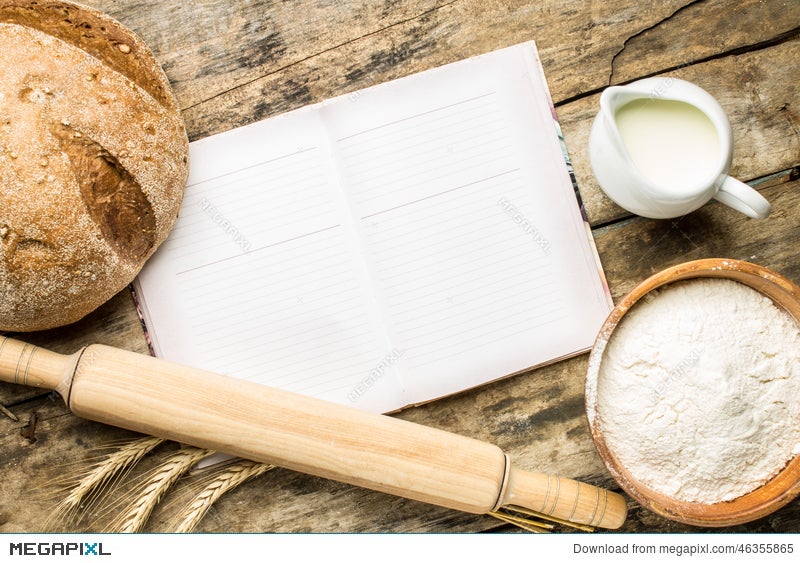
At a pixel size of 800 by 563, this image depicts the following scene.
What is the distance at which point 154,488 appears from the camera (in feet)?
3.48

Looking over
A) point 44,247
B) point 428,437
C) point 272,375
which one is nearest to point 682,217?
point 428,437

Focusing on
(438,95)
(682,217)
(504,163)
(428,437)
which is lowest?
(428,437)

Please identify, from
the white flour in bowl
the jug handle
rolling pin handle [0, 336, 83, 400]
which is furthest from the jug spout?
rolling pin handle [0, 336, 83, 400]

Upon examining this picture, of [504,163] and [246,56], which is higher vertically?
[246,56]

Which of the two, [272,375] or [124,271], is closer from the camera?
[124,271]

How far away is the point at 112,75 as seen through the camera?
0.95 meters

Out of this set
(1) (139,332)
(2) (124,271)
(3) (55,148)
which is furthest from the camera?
(1) (139,332)

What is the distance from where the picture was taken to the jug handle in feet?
3.06

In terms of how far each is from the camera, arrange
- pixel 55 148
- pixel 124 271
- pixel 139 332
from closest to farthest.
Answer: pixel 55 148 < pixel 124 271 < pixel 139 332

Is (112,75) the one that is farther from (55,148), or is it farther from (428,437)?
(428,437)

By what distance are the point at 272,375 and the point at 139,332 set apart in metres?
0.25

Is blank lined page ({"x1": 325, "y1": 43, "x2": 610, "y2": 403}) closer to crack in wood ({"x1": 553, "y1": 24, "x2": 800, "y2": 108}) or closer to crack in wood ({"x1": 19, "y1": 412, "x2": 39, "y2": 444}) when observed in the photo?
crack in wood ({"x1": 553, "y1": 24, "x2": 800, "y2": 108})

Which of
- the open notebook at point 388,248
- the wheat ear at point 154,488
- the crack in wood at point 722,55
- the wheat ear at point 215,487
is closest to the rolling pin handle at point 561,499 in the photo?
the open notebook at point 388,248
